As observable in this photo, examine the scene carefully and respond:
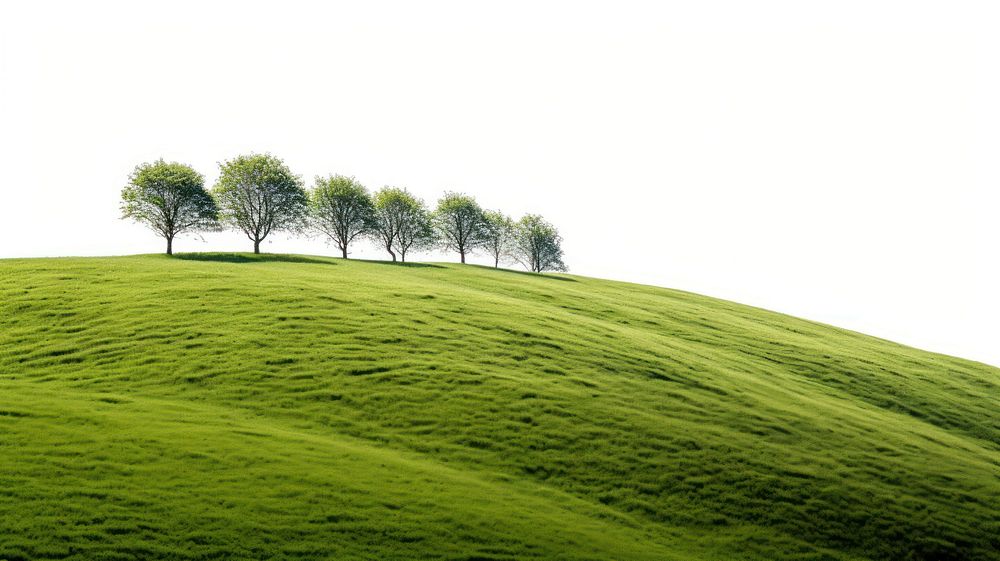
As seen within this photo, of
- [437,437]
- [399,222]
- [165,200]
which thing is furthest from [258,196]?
[437,437]

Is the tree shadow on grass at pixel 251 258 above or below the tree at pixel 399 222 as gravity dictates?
below

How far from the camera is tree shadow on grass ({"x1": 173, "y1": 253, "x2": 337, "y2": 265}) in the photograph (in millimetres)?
69625

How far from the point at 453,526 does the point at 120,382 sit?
1820 centimetres

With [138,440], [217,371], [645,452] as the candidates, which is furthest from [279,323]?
[645,452]

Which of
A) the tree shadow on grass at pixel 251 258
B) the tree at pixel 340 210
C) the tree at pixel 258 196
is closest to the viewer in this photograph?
the tree shadow on grass at pixel 251 258

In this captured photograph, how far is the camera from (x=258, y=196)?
83375mm

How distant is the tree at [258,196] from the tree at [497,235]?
119ft

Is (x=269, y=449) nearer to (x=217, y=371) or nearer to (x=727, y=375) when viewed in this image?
(x=217, y=371)

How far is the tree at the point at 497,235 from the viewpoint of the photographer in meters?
114

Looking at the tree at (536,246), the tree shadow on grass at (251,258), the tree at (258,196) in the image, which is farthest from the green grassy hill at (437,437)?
the tree at (536,246)

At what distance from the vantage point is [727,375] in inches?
1501

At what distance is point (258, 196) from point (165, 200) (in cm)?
1094

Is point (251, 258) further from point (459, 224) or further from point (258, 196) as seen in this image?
point (459, 224)

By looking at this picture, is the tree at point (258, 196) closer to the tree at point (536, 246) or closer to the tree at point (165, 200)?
the tree at point (165, 200)
